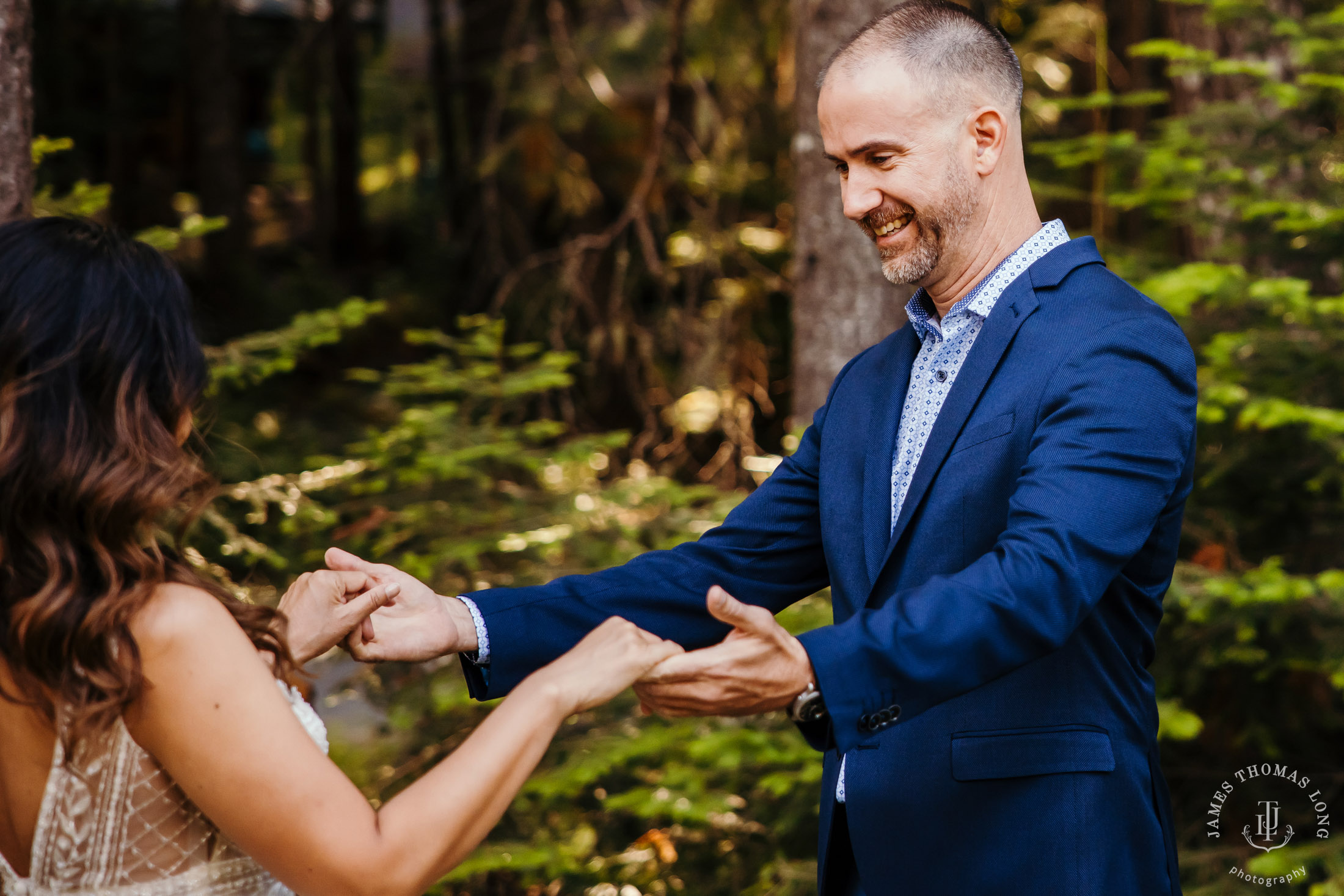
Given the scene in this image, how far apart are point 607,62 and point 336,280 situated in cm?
610

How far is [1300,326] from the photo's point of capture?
150 inches

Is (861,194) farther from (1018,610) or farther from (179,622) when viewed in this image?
(179,622)

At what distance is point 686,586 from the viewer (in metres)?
2.48

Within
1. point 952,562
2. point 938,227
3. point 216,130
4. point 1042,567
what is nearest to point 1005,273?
point 938,227

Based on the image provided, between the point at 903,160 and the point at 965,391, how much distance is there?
1.66ft

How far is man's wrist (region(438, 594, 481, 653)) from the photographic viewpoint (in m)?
2.34

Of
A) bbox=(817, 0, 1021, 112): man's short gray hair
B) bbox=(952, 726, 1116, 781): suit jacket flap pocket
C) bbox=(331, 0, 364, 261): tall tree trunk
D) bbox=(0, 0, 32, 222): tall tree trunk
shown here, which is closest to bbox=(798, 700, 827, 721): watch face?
bbox=(952, 726, 1116, 781): suit jacket flap pocket

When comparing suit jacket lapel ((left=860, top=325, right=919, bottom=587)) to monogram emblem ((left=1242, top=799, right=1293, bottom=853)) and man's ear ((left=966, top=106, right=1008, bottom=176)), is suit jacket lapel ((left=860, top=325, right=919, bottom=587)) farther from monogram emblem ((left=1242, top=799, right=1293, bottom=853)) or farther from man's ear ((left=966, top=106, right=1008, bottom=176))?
monogram emblem ((left=1242, top=799, right=1293, bottom=853))

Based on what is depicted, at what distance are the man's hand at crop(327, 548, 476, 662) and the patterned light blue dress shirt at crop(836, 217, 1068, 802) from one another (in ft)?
2.78

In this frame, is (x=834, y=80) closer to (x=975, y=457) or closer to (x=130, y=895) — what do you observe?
(x=975, y=457)

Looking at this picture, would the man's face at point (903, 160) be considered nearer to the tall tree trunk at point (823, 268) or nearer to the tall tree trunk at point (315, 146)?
the tall tree trunk at point (823, 268)

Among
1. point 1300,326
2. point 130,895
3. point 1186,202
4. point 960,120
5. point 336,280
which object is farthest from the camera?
point 336,280

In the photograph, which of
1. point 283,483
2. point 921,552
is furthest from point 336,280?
point 921,552

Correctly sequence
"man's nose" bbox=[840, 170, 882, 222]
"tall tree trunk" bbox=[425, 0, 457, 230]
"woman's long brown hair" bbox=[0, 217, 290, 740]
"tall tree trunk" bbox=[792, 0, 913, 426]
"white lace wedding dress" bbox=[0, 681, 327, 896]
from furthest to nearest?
"tall tree trunk" bbox=[425, 0, 457, 230]
"tall tree trunk" bbox=[792, 0, 913, 426]
"man's nose" bbox=[840, 170, 882, 222]
"white lace wedding dress" bbox=[0, 681, 327, 896]
"woman's long brown hair" bbox=[0, 217, 290, 740]
